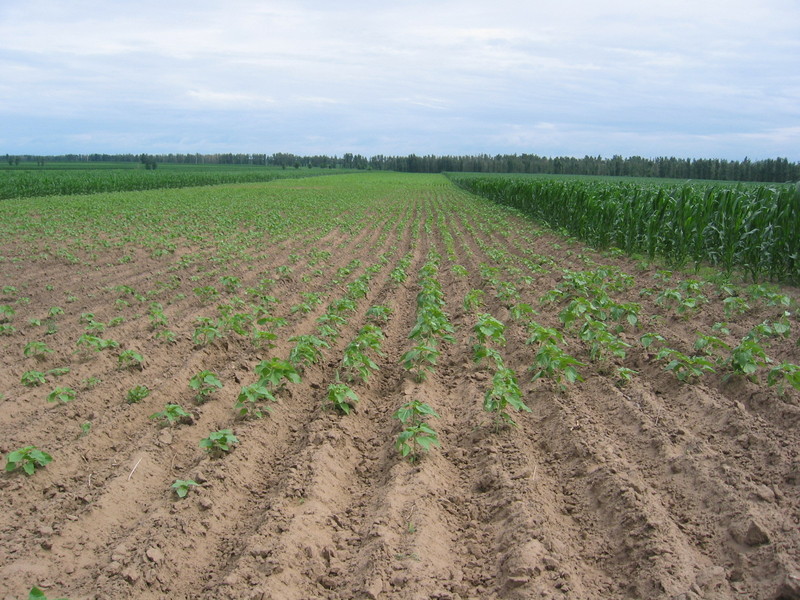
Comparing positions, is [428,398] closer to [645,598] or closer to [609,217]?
[645,598]

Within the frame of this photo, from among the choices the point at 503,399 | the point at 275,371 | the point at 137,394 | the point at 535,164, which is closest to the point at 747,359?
the point at 503,399

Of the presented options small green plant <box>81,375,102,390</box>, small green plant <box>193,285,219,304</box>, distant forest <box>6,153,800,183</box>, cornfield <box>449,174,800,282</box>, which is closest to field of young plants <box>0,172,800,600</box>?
small green plant <box>81,375,102,390</box>

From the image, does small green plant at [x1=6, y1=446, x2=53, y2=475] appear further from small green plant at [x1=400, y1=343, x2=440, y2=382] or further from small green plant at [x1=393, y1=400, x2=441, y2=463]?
small green plant at [x1=400, y1=343, x2=440, y2=382]

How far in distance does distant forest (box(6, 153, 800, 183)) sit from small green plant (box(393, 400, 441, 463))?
18.7 meters

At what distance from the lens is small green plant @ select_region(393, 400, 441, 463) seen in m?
3.89

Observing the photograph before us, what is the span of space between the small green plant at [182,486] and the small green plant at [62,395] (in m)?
1.71

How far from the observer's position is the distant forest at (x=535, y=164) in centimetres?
5681

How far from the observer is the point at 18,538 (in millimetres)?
3230

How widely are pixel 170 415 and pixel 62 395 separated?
3.53ft

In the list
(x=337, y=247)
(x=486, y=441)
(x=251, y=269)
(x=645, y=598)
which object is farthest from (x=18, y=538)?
(x=337, y=247)

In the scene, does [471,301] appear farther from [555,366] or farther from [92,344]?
[92,344]

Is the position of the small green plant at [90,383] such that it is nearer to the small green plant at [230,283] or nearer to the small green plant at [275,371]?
the small green plant at [275,371]

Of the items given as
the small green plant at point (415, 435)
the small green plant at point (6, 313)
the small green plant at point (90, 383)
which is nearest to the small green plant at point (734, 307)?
the small green plant at point (415, 435)

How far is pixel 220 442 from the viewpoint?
4.14 m
